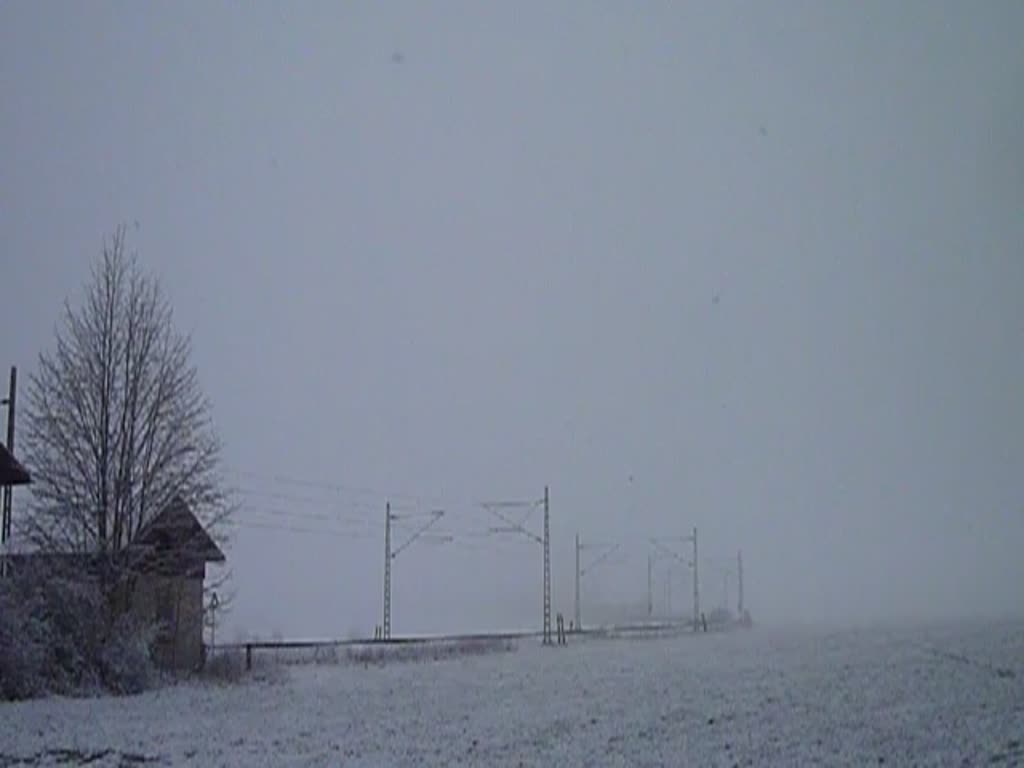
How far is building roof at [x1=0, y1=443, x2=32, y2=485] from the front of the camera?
37500mm

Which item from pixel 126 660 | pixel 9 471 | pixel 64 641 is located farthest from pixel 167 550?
pixel 9 471

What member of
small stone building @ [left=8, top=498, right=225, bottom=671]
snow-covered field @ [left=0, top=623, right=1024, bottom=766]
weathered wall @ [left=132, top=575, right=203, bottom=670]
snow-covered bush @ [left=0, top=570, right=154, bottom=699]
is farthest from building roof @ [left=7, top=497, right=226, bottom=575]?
snow-covered field @ [left=0, top=623, right=1024, bottom=766]

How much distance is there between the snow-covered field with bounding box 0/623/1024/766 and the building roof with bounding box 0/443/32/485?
23.1 ft

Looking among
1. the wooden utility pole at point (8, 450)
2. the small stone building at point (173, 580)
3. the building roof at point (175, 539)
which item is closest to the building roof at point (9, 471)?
the wooden utility pole at point (8, 450)

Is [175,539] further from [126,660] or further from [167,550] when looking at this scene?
[126,660]

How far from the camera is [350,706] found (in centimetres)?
3025

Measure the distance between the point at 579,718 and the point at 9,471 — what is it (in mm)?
19767

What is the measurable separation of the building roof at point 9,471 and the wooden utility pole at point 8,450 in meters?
1.71

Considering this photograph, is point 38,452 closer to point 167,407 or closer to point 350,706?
point 167,407

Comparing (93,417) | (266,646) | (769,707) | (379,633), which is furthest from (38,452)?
(379,633)

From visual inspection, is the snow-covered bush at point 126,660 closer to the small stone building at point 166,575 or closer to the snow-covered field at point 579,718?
the snow-covered field at point 579,718

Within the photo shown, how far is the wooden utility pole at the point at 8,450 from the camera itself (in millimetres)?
41844

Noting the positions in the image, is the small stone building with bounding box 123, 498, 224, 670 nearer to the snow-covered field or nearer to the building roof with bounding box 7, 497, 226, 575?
the building roof with bounding box 7, 497, 226, 575

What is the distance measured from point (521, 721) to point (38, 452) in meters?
25.5
